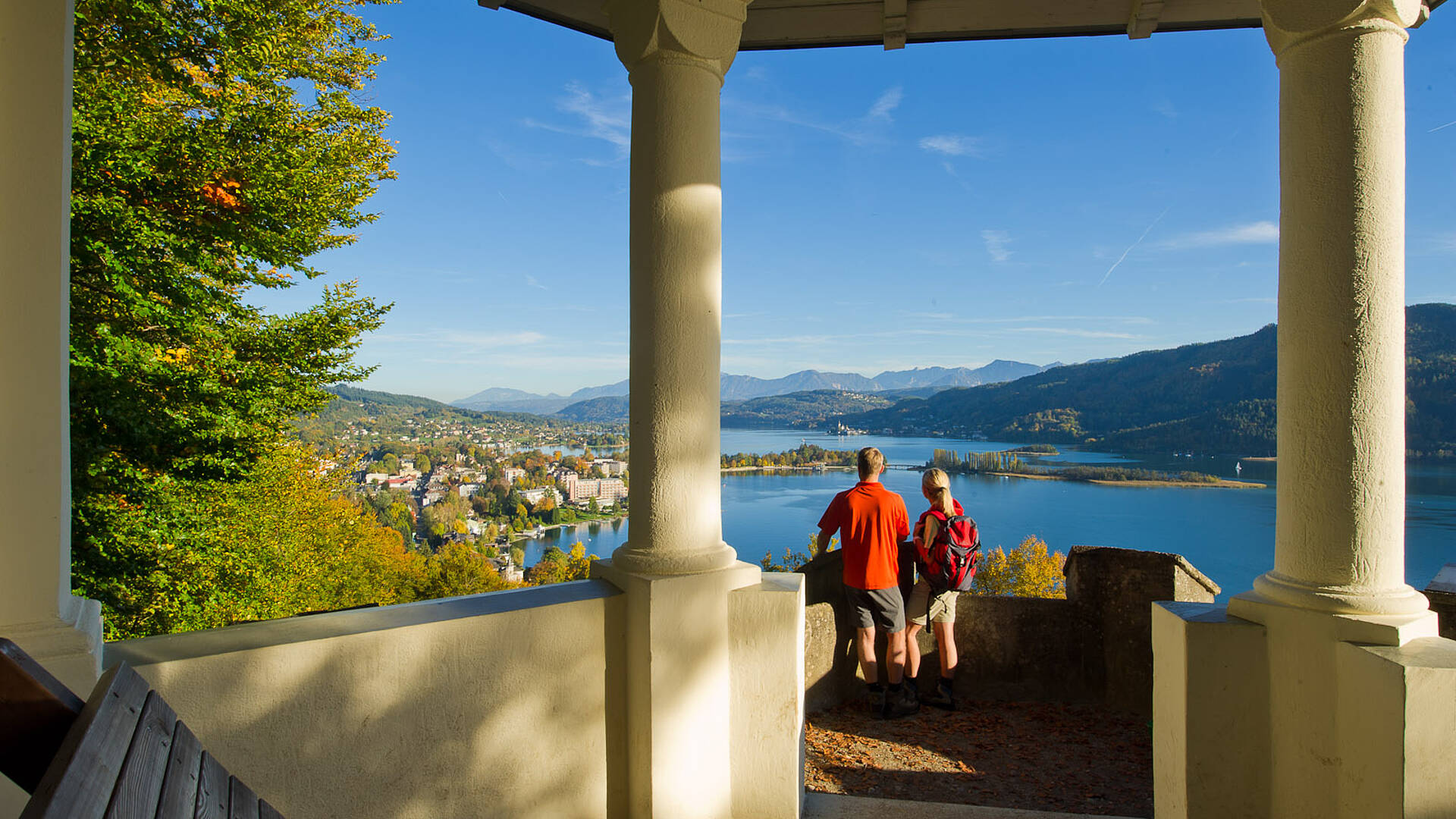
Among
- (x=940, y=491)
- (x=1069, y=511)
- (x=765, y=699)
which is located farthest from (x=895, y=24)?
(x=1069, y=511)

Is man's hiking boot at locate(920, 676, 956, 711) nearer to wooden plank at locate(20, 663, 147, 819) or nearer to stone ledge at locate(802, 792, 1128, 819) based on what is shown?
stone ledge at locate(802, 792, 1128, 819)

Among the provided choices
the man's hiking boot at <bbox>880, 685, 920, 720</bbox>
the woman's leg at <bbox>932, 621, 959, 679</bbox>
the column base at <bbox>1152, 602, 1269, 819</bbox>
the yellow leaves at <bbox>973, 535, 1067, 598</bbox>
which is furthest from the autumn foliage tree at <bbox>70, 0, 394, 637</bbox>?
the yellow leaves at <bbox>973, 535, 1067, 598</bbox>

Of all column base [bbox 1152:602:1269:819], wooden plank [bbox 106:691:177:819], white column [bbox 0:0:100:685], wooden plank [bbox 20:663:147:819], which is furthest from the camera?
column base [bbox 1152:602:1269:819]

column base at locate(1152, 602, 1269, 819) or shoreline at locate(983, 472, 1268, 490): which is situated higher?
column base at locate(1152, 602, 1269, 819)

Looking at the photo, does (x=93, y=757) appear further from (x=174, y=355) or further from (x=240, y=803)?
(x=174, y=355)

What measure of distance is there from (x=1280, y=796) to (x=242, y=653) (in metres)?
3.35

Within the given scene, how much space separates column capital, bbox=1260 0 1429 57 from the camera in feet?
7.86

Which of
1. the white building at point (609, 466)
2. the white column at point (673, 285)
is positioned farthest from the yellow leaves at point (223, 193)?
the white building at point (609, 466)

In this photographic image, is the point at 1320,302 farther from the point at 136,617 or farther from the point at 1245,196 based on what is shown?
the point at 1245,196

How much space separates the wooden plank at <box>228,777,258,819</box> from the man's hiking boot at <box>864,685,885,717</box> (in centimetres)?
461

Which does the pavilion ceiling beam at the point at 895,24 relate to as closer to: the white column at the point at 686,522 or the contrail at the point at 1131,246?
the white column at the point at 686,522

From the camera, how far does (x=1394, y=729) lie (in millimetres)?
2127

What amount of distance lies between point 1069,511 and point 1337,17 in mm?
56600

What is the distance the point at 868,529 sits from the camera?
4867 millimetres
